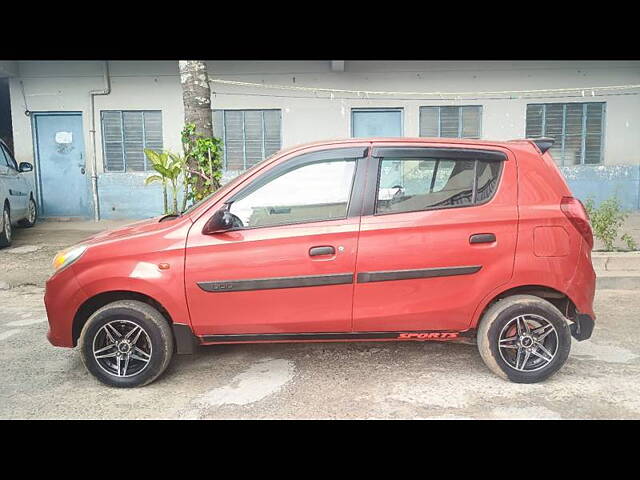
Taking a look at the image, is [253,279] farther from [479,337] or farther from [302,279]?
[479,337]

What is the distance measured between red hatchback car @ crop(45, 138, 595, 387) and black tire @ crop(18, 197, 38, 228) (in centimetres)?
759

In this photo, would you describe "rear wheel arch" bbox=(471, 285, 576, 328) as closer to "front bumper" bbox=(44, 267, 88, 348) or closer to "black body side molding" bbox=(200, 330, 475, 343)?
"black body side molding" bbox=(200, 330, 475, 343)

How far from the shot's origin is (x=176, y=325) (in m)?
3.49

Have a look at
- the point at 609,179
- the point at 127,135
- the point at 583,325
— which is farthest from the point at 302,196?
the point at 609,179

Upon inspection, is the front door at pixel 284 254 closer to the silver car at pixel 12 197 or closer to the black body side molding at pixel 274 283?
the black body side molding at pixel 274 283

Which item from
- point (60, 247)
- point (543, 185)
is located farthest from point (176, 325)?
point (60, 247)

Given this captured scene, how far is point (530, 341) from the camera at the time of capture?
11.4 ft

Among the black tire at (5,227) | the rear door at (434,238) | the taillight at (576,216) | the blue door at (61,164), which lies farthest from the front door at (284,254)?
the blue door at (61,164)

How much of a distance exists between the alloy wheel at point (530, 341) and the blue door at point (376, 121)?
8.32 meters

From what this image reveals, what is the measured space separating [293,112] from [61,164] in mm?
5340

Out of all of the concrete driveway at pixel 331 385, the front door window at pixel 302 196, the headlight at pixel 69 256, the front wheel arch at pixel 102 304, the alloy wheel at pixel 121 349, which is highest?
the front door window at pixel 302 196

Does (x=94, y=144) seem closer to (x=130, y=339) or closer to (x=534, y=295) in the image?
(x=130, y=339)

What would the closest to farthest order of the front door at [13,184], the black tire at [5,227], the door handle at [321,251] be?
1. the door handle at [321,251]
2. the black tire at [5,227]
3. the front door at [13,184]

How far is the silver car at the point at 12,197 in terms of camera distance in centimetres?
829
